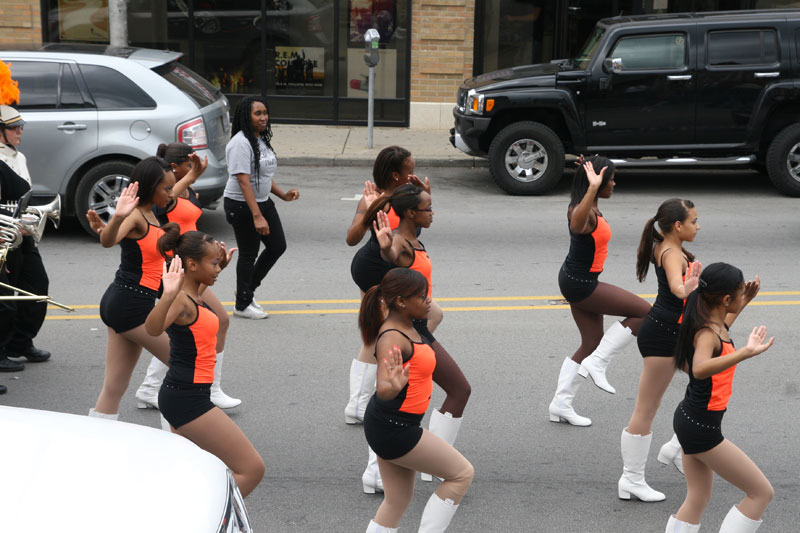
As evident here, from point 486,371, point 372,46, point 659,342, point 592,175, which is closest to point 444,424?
point 659,342

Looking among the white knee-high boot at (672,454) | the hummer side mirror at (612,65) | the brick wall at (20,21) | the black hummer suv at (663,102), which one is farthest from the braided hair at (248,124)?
the brick wall at (20,21)

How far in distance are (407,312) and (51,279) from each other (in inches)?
231

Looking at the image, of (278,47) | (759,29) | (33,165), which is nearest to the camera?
(33,165)

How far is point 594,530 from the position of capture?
4.93 m

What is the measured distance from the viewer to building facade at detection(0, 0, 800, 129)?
1806 cm

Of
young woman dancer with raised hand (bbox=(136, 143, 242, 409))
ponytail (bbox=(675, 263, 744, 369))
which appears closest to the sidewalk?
young woman dancer with raised hand (bbox=(136, 143, 242, 409))

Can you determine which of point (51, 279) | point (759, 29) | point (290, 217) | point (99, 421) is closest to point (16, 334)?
point (51, 279)

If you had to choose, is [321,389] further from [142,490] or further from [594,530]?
[142,490]

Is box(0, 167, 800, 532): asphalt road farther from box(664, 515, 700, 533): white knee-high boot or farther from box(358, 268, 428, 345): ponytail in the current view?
box(358, 268, 428, 345): ponytail

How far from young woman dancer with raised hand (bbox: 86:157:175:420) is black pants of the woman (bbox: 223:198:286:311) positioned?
7.85ft

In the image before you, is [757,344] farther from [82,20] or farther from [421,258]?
[82,20]

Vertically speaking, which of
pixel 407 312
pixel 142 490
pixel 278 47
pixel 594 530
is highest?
pixel 278 47

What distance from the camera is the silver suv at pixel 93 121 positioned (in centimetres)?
1040

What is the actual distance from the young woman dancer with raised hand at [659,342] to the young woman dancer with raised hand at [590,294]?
593 millimetres
